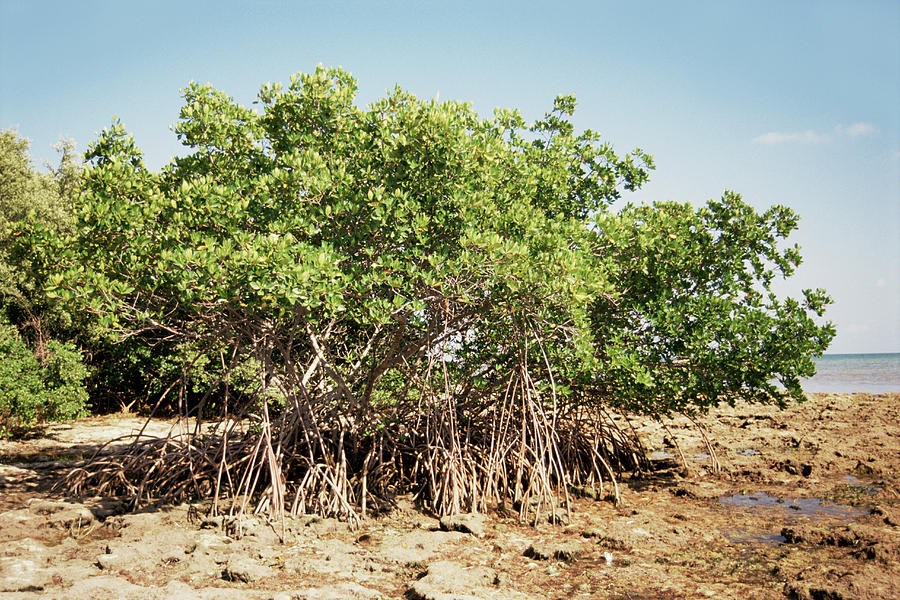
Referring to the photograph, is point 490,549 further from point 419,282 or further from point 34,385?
point 34,385

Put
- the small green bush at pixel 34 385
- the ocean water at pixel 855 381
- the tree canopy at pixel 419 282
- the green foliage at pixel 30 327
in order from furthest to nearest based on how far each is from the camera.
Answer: the ocean water at pixel 855 381 → the green foliage at pixel 30 327 → the small green bush at pixel 34 385 → the tree canopy at pixel 419 282

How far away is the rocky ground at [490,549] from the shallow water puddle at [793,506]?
3 centimetres

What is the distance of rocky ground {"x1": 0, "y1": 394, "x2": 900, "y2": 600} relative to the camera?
18.4 feet

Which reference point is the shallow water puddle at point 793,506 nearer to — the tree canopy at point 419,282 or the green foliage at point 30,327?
the tree canopy at point 419,282

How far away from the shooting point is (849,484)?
378 inches

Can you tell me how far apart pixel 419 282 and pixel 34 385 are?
8.63m

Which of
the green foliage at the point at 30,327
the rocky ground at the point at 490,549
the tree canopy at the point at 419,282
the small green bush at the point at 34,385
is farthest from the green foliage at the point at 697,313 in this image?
the small green bush at the point at 34,385

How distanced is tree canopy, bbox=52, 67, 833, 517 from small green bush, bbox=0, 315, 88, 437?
15.0 ft

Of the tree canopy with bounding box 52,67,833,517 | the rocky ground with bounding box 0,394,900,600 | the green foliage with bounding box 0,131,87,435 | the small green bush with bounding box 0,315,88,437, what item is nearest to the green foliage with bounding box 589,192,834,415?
the tree canopy with bounding box 52,67,833,517

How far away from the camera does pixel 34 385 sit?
11875mm

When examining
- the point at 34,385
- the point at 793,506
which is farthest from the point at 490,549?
the point at 34,385

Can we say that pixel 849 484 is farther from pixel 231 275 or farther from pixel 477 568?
pixel 231 275

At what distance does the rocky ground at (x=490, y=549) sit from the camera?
5598mm

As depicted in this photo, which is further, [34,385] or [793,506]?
[34,385]
